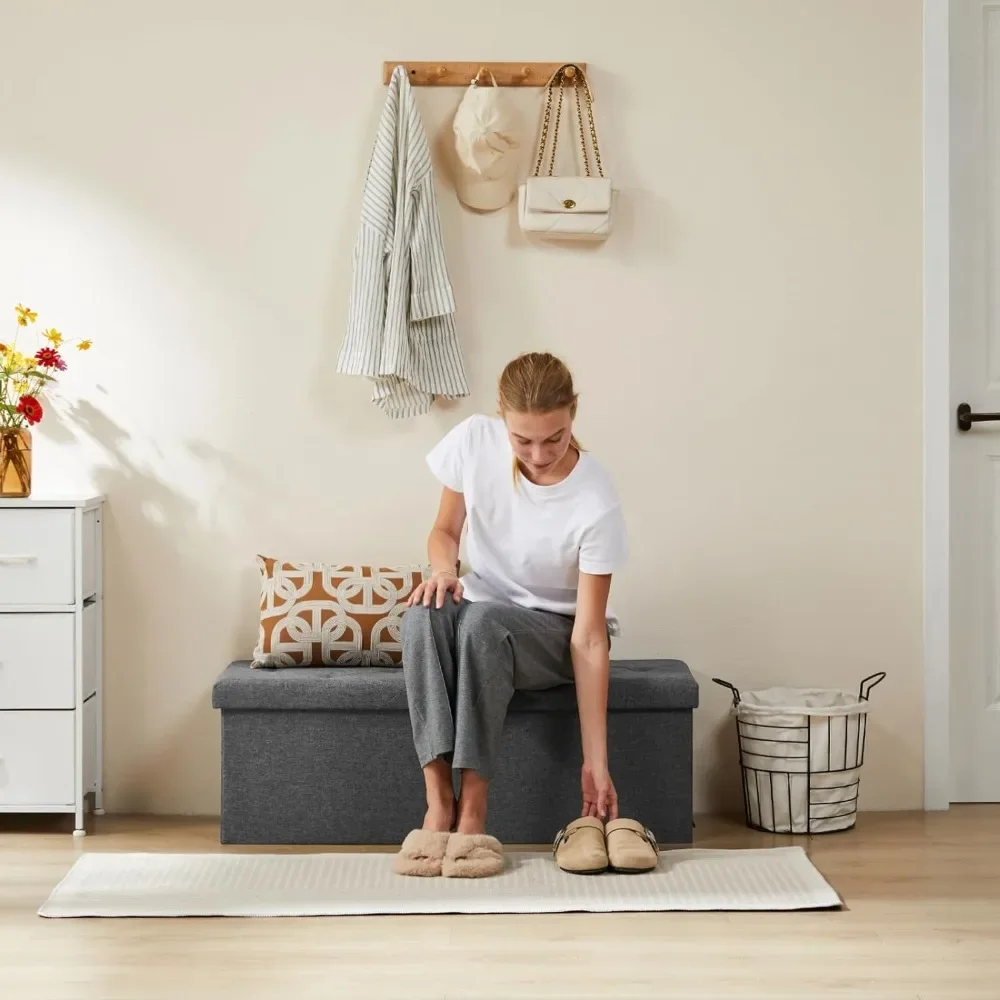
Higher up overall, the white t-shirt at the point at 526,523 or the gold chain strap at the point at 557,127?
the gold chain strap at the point at 557,127

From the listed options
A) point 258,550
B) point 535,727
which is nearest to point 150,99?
point 258,550

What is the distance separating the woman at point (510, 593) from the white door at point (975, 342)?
956 mm

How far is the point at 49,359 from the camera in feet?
9.05

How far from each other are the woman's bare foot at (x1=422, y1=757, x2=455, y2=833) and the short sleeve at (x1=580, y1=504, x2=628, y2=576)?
47cm

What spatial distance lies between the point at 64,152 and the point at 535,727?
1676 mm

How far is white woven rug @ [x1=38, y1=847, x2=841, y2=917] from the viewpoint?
7.03 feet

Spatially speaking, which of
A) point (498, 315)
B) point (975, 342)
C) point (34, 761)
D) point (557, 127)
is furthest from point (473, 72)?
point (34, 761)

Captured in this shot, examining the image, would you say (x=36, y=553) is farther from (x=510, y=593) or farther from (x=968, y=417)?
(x=968, y=417)

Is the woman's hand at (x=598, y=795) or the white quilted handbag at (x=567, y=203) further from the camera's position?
the white quilted handbag at (x=567, y=203)

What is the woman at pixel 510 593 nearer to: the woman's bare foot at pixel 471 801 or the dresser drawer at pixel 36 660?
the woman's bare foot at pixel 471 801

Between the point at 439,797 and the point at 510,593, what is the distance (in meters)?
0.44

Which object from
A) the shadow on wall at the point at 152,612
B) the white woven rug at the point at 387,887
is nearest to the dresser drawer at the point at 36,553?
the shadow on wall at the point at 152,612

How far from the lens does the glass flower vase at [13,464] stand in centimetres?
273
